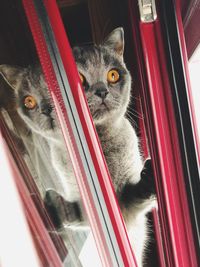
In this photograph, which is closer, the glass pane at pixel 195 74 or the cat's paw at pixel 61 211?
the cat's paw at pixel 61 211

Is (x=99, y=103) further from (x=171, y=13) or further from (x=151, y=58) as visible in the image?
(x=171, y=13)

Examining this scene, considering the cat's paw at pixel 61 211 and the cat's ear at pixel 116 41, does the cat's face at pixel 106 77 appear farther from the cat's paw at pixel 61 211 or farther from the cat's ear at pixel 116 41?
the cat's paw at pixel 61 211

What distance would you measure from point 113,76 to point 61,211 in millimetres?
454

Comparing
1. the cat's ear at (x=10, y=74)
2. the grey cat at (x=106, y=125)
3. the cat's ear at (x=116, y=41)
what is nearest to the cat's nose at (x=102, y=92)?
the grey cat at (x=106, y=125)

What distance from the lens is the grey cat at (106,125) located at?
0.94 metres

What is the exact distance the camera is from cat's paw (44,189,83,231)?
944 mm

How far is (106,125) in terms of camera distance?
100 cm

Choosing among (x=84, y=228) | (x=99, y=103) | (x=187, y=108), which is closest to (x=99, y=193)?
(x=84, y=228)

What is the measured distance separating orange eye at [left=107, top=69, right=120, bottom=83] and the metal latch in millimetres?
177

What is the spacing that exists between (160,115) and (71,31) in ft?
1.24

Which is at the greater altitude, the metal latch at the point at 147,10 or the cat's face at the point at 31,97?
the metal latch at the point at 147,10

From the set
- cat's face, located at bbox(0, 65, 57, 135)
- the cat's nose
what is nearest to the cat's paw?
cat's face, located at bbox(0, 65, 57, 135)

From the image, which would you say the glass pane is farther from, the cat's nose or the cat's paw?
the cat's paw

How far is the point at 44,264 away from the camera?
88 centimetres
